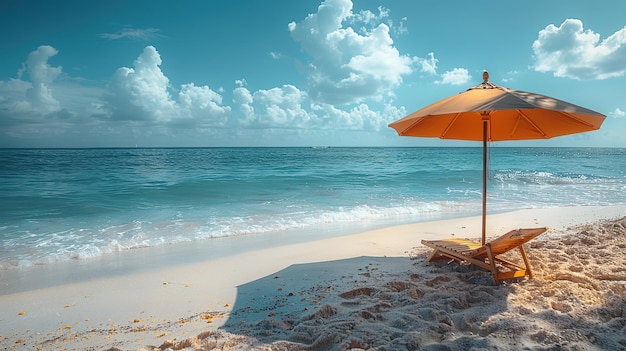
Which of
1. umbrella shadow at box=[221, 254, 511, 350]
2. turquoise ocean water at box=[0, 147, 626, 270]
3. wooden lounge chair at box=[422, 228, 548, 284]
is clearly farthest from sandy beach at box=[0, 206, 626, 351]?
turquoise ocean water at box=[0, 147, 626, 270]

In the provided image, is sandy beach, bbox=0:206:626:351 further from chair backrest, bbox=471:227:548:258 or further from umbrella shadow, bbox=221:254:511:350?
chair backrest, bbox=471:227:548:258

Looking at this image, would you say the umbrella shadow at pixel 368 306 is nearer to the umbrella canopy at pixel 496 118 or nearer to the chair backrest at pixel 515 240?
the chair backrest at pixel 515 240

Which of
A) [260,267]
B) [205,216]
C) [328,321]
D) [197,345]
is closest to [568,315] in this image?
[328,321]

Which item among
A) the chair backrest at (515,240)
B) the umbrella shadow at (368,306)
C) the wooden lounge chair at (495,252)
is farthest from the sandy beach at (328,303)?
the chair backrest at (515,240)

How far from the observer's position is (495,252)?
14.3ft

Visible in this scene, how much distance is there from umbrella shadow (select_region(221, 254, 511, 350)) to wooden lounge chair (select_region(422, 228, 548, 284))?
0.17 m

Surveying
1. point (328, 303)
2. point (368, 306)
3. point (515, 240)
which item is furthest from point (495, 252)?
point (328, 303)

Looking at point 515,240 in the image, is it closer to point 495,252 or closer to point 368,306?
point 495,252

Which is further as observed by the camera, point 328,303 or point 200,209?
point 200,209

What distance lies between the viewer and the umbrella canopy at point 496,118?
4027 millimetres

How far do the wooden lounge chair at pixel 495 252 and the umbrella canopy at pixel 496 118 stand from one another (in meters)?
0.53

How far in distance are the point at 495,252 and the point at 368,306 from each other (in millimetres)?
1831

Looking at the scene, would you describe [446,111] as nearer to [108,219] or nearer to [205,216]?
[205,216]

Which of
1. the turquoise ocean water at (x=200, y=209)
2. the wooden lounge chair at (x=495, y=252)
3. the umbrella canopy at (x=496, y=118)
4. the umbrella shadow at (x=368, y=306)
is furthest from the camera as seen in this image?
the turquoise ocean water at (x=200, y=209)
